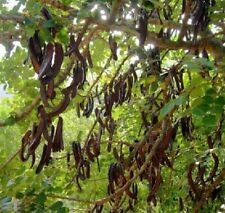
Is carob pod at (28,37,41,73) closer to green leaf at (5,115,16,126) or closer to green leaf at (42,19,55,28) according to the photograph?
green leaf at (42,19,55,28)

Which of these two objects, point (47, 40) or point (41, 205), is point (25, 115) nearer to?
point (41, 205)

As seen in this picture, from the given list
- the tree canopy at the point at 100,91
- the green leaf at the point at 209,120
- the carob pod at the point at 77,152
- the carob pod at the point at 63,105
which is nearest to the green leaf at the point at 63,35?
the tree canopy at the point at 100,91

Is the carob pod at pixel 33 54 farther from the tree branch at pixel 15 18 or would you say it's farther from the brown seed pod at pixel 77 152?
the brown seed pod at pixel 77 152

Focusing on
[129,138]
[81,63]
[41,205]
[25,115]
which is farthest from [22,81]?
[129,138]

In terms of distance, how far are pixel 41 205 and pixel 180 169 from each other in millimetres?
2032

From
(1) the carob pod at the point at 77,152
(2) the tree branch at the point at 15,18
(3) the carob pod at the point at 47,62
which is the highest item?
(2) the tree branch at the point at 15,18

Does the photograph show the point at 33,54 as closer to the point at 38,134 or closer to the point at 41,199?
the point at 38,134

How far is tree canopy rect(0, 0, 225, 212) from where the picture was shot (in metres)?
1.56

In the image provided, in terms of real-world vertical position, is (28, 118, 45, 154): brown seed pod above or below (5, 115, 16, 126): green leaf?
Answer: below

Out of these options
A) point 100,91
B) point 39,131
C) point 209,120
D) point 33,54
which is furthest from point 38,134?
point 100,91

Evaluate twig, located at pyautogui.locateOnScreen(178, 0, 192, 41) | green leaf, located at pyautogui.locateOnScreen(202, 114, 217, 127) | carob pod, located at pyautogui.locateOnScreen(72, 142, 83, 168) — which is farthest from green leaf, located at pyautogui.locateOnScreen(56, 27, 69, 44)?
carob pod, located at pyautogui.locateOnScreen(72, 142, 83, 168)

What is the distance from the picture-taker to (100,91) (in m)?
2.73

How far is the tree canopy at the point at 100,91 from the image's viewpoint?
1556 millimetres

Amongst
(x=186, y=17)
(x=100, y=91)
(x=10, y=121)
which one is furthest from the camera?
(x=100, y=91)
